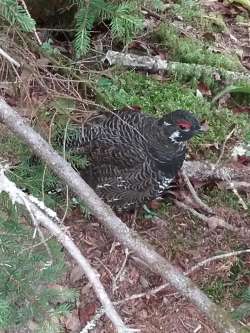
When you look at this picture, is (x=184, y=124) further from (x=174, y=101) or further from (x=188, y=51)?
(x=188, y=51)

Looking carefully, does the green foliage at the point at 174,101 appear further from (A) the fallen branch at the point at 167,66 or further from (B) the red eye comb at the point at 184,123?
(B) the red eye comb at the point at 184,123

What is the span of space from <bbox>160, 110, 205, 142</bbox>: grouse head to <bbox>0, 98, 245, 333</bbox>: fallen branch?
1275 mm

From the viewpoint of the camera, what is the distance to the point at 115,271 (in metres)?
3.98

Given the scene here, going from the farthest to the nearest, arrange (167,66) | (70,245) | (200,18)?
1. (200,18)
2. (167,66)
3. (70,245)

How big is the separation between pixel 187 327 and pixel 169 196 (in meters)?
1.05

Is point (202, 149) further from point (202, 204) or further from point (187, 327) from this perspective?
point (187, 327)

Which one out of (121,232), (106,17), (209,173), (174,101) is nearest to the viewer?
(121,232)

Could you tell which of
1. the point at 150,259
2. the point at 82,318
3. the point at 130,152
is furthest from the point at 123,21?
the point at 82,318

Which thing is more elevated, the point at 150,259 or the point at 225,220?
the point at 150,259

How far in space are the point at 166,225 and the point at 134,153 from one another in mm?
635

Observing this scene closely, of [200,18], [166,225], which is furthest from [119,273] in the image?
[200,18]

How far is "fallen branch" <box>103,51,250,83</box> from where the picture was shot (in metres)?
5.23

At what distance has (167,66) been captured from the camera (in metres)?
5.36

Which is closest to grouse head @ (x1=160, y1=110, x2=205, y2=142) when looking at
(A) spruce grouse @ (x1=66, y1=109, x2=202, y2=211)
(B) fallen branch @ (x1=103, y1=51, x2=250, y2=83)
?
(A) spruce grouse @ (x1=66, y1=109, x2=202, y2=211)
